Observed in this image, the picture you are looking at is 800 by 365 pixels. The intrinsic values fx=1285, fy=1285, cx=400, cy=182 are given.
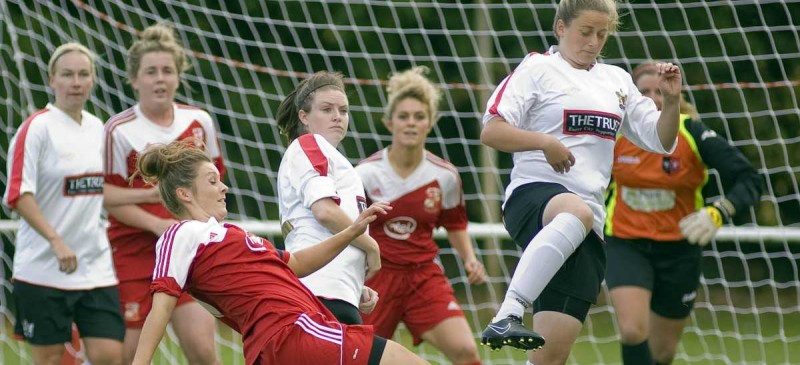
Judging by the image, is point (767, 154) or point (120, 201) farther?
point (767, 154)

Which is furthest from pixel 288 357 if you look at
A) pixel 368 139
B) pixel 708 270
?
pixel 708 270

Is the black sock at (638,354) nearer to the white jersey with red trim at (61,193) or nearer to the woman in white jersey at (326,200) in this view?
the woman in white jersey at (326,200)

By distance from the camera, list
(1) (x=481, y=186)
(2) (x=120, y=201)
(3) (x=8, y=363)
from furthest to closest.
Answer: (1) (x=481, y=186), (3) (x=8, y=363), (2) (x=120, y=201)

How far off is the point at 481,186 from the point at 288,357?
21.6ft

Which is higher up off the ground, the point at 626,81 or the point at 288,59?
the point at 288,59

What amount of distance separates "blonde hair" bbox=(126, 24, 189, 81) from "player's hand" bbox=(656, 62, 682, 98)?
257 centimetres

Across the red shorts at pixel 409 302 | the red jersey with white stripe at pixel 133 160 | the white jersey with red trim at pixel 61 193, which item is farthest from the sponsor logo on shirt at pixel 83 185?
the red shorts at pixel 409 302

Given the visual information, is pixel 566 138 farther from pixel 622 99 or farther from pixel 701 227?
pixel 701 227

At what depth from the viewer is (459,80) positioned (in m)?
10.3

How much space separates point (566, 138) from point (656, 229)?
2.04 meters

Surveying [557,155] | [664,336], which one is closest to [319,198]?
[557,155]

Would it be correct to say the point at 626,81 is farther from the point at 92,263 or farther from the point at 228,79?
the point at 228,79

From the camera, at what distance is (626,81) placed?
477 cm

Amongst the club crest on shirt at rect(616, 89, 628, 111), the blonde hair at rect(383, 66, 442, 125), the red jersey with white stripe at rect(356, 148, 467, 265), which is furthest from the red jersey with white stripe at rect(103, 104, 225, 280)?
the club crest on shirt at rect(616, 89, 628, 111)
